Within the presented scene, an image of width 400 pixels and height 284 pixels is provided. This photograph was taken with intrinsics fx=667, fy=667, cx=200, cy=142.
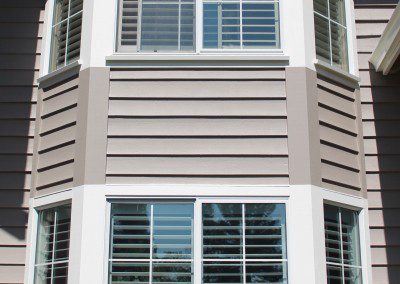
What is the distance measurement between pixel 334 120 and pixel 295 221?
129 centimetres

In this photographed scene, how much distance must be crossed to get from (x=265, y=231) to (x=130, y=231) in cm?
131

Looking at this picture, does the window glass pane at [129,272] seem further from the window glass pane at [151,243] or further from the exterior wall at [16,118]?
the exterior wall at [16,118]

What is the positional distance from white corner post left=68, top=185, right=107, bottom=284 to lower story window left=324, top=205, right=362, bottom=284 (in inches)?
87.9

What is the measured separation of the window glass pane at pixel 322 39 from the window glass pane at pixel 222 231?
2.04 m

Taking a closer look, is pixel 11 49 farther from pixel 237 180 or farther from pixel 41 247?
pixel 237 180

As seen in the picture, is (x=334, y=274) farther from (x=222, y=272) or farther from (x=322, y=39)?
(x=322, y=39)

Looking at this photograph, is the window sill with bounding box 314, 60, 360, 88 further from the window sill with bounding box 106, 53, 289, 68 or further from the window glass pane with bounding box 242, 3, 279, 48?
the window glass pane with bounding box 242, 3, 279, 48

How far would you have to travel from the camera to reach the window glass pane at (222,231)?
6.37 meters

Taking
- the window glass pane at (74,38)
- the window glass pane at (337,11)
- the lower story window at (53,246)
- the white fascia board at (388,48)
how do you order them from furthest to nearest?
1. the window glass pane at (337,11)
2. the window glass pane at (74,38)
3. the white fascia board at (388,48)
4. the lower story window at (53,246)

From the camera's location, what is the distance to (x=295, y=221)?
6434mm

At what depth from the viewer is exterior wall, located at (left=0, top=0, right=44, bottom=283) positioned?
24.0ft

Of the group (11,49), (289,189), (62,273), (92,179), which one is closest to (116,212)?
(92,179)

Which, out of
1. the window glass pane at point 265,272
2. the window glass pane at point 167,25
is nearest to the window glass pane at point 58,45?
the window glass pane at point 167,25

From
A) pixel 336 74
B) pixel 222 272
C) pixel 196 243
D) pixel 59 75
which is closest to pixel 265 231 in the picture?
pixel 222 272
